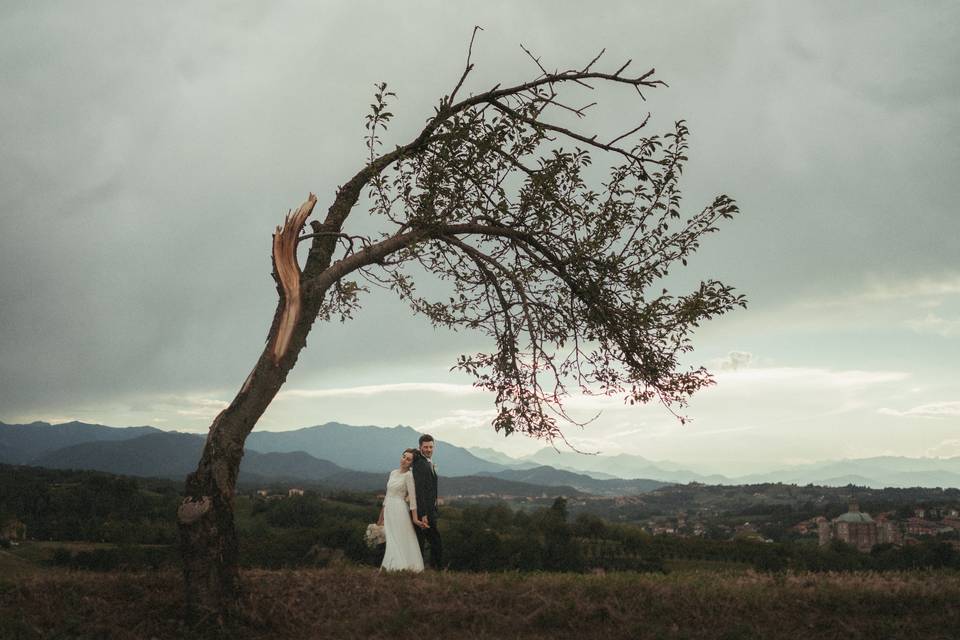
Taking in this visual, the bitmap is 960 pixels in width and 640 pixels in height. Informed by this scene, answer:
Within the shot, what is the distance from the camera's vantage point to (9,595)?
1260 centimetres

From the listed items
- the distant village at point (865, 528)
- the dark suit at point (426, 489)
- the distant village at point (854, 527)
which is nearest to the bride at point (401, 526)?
the dark suit at point (426, 489)

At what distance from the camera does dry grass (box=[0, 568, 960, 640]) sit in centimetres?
1102

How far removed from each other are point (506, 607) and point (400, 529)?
5321mm

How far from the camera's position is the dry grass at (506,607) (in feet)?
36.1

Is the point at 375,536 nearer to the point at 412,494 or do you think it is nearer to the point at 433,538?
the point at 433,538

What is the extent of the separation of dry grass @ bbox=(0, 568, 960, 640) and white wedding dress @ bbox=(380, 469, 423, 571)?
10.9 feet

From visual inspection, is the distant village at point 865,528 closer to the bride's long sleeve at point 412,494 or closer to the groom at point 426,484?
the groom at point 426,484

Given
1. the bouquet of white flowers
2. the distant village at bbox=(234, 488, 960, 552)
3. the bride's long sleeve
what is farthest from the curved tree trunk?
the distant village at bbox=(234, 488, 960, 552)

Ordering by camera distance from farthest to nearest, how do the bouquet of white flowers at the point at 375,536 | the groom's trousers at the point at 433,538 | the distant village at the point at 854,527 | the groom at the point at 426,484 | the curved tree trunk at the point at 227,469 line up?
the distant village at the point at 854,527, the bouquet of white flowers at the point at 375,536, the groom's trousers at the point at 433,538, the groom at the point at 426,484, the curved tree trunk at the point at 227,469

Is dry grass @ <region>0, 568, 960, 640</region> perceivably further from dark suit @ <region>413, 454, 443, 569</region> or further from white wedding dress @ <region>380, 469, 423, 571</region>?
white wedding dress @ <region>380, 469, 423, 571</region>

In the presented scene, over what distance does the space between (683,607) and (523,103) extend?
9.64 meters

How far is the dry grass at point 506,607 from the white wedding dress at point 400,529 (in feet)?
10.9

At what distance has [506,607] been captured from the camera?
11.7 metres

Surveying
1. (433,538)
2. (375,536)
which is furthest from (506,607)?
(375,536)
